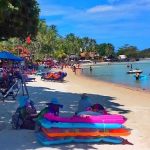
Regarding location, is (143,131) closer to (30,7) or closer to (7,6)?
(7,6)

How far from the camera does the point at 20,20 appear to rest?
1803cm

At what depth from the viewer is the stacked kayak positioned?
977 cm

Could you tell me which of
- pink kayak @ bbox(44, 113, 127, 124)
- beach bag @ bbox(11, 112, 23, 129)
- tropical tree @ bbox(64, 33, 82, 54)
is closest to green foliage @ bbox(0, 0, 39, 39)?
beach bag @ bbox(11, 112, 23, 129)

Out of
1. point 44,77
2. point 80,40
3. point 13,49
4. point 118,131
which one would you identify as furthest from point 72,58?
point 118,131

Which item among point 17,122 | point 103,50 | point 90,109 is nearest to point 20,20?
point 17,122

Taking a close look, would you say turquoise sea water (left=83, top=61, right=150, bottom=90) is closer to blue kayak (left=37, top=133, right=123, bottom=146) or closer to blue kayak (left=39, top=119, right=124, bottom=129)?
blue kayak (left=37, top=133, right=123, bottom=146)

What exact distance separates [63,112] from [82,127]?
5.66 metres

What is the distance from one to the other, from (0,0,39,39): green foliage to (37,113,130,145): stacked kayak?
24.3 feet

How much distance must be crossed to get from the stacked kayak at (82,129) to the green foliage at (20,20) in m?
7.39

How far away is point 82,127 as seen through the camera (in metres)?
9.80

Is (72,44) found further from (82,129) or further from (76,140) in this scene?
(82,129)

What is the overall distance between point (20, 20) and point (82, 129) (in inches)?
356

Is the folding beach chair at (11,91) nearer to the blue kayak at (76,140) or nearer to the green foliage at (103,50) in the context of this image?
the blue kayak at (76,140)

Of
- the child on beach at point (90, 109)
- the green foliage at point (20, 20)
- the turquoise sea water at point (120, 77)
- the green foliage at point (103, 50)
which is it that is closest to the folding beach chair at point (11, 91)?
the green foliage at point (20, 20)
